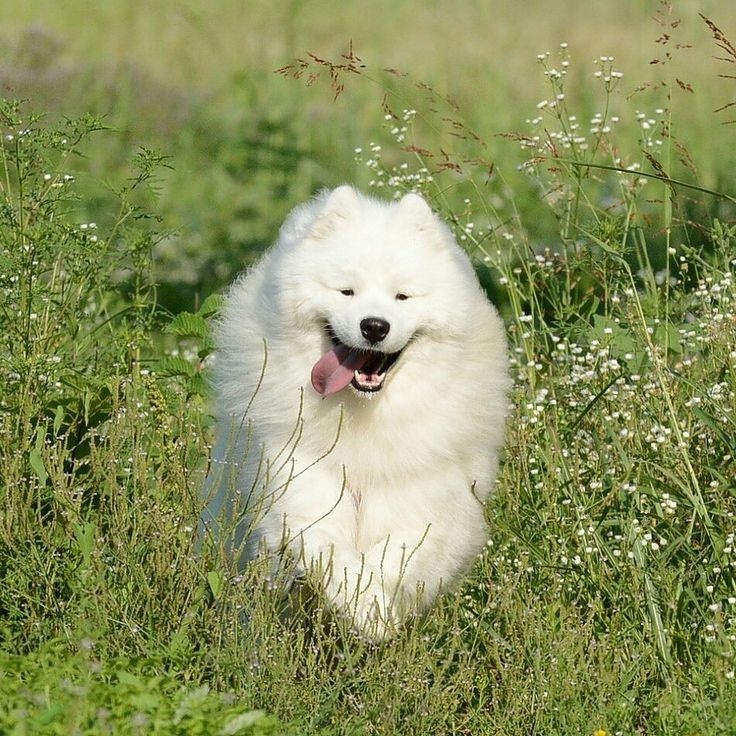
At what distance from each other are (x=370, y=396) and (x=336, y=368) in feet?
0.55

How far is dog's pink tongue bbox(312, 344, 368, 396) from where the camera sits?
544 centimetres

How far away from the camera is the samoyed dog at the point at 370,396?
5387 mm

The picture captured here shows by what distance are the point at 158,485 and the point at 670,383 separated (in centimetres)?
209

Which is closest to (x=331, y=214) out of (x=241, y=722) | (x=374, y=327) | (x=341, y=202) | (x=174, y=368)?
(x=341, y=202)

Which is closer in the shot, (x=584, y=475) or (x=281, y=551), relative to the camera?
(x=281, y=551)

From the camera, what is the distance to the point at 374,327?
522 centimetres

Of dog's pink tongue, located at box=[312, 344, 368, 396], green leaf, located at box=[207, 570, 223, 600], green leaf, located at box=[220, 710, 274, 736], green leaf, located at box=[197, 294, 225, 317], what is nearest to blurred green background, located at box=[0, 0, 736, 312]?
green leaf, located at box=[197, 294, 225, 317]

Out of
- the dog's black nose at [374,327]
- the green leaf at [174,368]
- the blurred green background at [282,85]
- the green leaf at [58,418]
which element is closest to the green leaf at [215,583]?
the green leaf at [58,418]

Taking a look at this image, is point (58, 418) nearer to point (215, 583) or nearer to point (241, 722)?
point (215, 583)

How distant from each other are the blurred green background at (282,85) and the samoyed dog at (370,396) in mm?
4118

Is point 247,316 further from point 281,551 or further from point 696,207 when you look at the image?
point 696,207

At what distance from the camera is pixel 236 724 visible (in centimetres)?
391

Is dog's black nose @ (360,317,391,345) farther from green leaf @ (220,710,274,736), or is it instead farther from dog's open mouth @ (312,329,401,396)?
green leaf @ (220,710,274,736)

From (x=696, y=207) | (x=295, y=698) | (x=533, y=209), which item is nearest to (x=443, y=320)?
(x=295, y=698)
